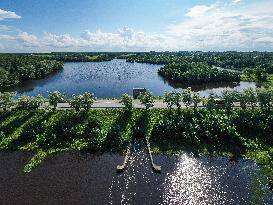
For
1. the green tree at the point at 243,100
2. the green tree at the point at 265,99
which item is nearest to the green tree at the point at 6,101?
the green tree at the point at 243,100

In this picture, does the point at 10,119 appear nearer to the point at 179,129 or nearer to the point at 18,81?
the point at 179,129

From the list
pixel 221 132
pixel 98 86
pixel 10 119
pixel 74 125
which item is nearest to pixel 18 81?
pixel 98 86

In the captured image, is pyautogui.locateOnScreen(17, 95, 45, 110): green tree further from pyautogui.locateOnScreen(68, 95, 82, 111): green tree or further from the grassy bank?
pyautogui.locateOnScreen(68, 95, 82, 111): green tree

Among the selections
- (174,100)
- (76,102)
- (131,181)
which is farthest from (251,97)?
(76,102)

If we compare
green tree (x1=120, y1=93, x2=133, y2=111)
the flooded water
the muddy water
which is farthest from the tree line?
the flooded water

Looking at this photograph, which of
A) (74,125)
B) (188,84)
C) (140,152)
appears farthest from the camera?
(188,84)

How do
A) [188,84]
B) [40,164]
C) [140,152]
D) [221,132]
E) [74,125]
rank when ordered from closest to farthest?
[40,164], [140,152], [221,132], [74,125], [188,84]
